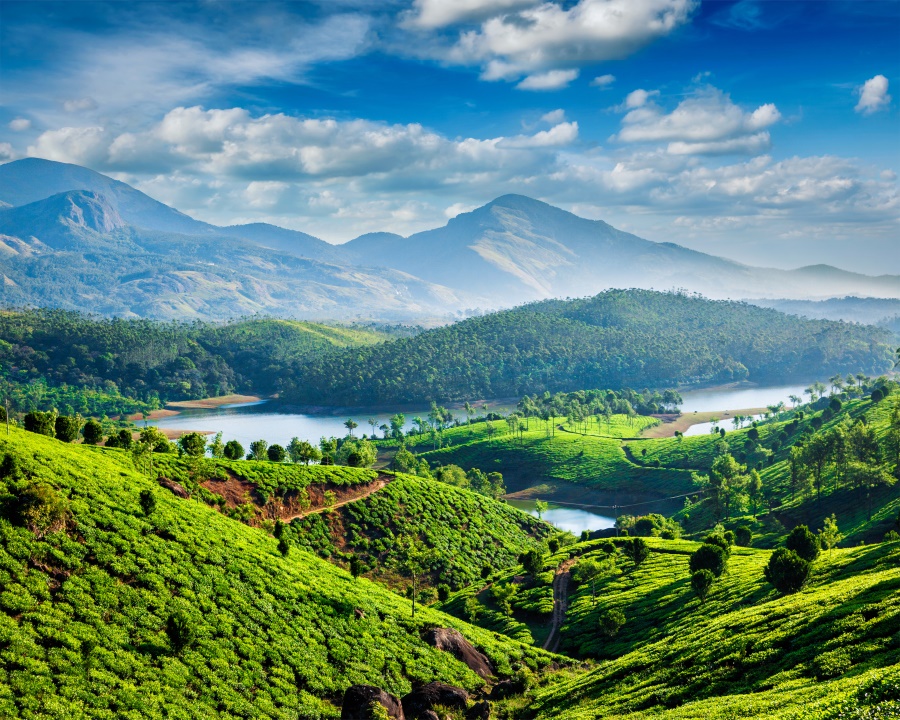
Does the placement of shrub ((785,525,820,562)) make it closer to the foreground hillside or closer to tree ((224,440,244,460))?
the foreground hillside

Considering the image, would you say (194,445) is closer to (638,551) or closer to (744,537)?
(638,551)

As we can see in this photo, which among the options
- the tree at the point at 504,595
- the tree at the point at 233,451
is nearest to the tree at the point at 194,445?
the tree at the point at 233,451

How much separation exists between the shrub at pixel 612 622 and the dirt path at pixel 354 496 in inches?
1653

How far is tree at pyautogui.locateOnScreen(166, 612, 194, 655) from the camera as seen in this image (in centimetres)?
4100

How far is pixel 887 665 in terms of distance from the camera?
30.2m

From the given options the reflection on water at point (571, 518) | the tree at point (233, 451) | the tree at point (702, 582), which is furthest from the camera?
the reflection on water at point (571, 518)

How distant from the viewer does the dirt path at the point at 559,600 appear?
71812mm

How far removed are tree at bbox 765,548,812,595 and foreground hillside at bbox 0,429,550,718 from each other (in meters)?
23.3

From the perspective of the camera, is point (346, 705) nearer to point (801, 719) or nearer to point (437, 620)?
point (437, 620)

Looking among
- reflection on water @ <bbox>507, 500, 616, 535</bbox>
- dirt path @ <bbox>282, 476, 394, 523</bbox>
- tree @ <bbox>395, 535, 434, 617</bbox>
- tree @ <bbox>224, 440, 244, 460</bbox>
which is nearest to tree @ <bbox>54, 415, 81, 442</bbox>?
dirt path @ <bbox>282, 476, 394, 523</bbox>

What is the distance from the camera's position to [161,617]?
42750 mm

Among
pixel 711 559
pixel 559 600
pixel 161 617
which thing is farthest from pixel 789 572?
pixel 161 617

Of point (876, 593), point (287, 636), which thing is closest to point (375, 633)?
point (287, 636)

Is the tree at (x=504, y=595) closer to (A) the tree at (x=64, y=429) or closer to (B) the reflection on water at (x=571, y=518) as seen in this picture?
(A) the tree at (x=64, y=429)
